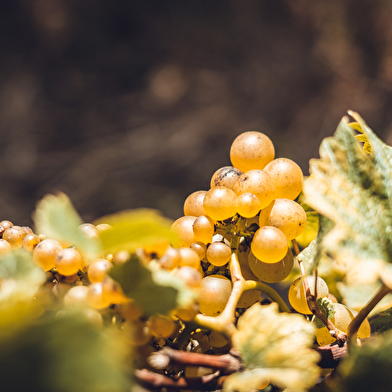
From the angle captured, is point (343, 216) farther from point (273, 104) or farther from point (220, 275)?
point (273, 104)

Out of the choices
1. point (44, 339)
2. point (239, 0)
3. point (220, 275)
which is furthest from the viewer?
point (239, 0)

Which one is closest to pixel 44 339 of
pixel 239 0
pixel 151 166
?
pixel 151 166

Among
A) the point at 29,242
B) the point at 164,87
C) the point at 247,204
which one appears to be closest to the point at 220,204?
the point at 247,204

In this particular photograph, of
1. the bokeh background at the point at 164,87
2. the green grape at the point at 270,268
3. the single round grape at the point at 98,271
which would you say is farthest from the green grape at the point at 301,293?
the bokeh background at the point at 164,87

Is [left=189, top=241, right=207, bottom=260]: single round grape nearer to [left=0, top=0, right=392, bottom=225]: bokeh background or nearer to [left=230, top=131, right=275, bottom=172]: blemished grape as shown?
[left=230, top=131, right=275, bottom=172]: blemished grape

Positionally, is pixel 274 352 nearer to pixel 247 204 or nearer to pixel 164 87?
pixel 247 204

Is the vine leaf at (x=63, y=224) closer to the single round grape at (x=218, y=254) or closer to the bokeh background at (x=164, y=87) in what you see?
the single round grape at (x=218, y=254)

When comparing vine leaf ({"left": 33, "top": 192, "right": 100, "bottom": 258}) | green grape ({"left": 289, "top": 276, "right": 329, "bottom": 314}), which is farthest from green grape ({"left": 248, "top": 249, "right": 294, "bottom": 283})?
vine leaf ({"left": 33, "top": 192, "right": 100, "bottom": 258})
